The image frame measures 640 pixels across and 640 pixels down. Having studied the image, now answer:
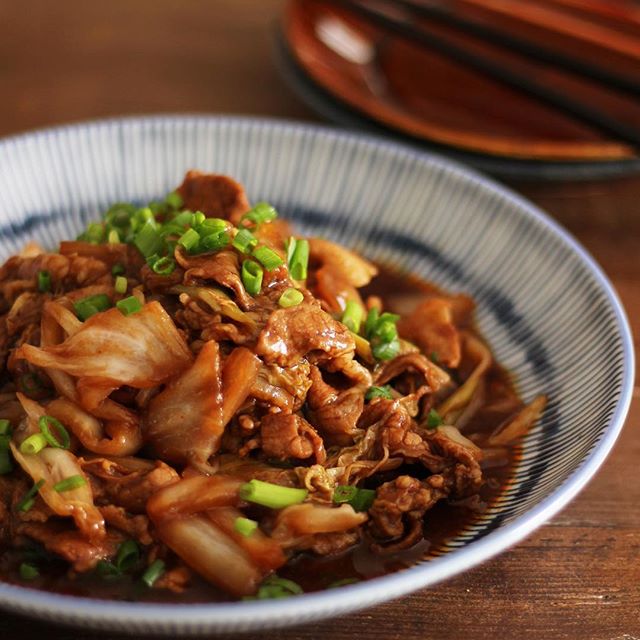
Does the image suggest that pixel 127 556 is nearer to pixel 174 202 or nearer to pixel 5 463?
pixel 5 463

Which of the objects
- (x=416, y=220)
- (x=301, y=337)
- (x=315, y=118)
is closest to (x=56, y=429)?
(x=301, y=337)

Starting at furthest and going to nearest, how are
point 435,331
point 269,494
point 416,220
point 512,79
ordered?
point 512,79, point 416,220, point 435,331, point 269,494

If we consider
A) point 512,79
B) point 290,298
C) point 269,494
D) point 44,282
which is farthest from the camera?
point 512,79

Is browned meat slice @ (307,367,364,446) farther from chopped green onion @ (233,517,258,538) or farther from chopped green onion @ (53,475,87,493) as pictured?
chopped green onion @ (53,475,87,493)

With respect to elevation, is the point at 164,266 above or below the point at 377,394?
above

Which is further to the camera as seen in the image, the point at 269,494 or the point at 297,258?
the point at 297,258

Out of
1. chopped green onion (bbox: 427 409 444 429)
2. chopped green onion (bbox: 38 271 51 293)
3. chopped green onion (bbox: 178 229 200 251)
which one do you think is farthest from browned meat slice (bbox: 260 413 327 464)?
chopped green onion (bbox: 38 271 51 293)

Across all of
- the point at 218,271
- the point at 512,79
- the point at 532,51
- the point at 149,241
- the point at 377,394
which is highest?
the point at 532,51
